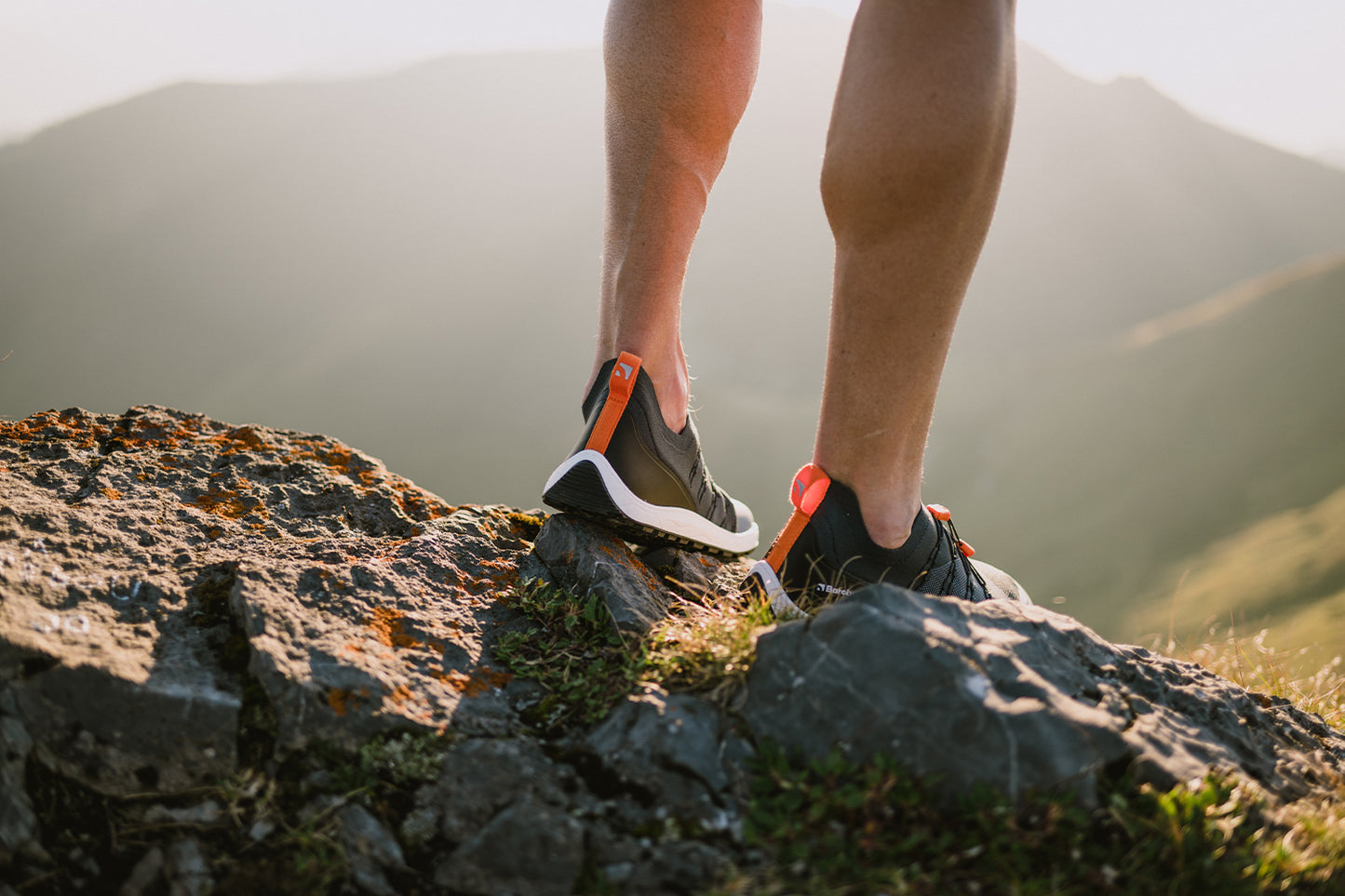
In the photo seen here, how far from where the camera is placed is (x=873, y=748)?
1.65 metres

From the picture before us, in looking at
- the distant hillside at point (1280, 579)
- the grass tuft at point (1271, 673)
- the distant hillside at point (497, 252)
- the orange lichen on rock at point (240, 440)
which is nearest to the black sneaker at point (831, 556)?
the grass tuft at point (1271, 673)

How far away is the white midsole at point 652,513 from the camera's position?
2.48 m

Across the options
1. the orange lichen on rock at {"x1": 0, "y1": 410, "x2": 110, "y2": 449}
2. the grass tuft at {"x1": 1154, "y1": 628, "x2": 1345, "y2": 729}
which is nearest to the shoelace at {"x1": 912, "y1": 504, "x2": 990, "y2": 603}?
the grass tuft at {"x1": 1154, "y1": 628, "x2": 1345, "y2": 729}

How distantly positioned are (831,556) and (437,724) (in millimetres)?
1262

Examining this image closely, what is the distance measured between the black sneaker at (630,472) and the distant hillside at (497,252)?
72.8 meters

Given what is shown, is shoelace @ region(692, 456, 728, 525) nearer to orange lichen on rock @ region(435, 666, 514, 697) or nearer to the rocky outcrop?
the rocky outcrop

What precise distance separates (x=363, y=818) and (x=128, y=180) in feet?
453

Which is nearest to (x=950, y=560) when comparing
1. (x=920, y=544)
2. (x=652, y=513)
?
(x=920, y=544)

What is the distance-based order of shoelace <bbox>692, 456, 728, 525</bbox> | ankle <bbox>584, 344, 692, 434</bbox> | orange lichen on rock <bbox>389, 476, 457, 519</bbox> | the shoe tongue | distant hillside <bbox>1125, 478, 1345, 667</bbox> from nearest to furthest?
the shoe tongue, ankle <bbox>584, 344, 692, 434</bbox>, shoelace <bbox>692, 456, 728, 525</bbox>, orange lichen on rock <bbox>389, 476, 457, 519</bbox>, distant hillside <bbox>1125, 478, 1345, 667</bbox>

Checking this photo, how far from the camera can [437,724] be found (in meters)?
1.80

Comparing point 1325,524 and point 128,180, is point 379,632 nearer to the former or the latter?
point 1325,524

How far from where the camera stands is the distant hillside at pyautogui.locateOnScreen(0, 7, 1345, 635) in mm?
89562

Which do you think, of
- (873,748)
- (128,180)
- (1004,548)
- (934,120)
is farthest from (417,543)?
(128,180)

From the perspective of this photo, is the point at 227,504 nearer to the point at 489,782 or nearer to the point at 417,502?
the point at 417,502
